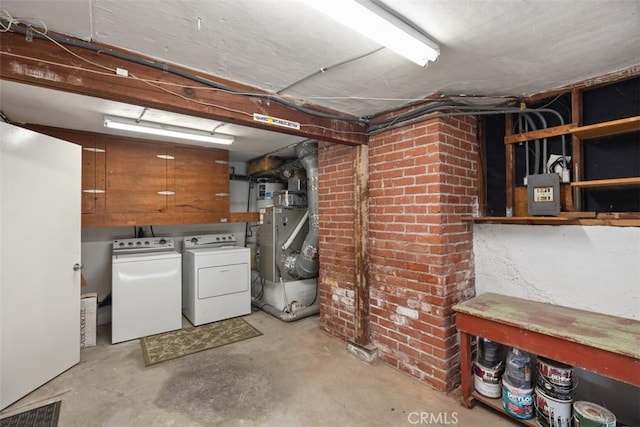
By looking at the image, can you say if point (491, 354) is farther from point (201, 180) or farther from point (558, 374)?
point (201, 180)

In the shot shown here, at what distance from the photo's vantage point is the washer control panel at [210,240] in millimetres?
4082

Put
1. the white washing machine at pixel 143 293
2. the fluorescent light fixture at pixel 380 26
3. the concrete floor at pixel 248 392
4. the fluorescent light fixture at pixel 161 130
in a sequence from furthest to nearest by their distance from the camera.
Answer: the white washing machine at pixel 143 293 < the fluorescent light fixture at pixel 161 130 < the concrete floor at pixel 248 392 < the fluorescent light fixture at pixel 380 26

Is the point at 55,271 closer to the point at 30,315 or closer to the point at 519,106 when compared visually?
the point at 30,315

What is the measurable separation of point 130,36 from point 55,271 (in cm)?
218

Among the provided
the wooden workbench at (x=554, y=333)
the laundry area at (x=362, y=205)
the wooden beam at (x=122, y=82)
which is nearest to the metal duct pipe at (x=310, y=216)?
the laundry area at (x=362, y=205)

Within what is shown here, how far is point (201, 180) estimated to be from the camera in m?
3.92

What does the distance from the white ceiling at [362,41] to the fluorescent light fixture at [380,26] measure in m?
0.05

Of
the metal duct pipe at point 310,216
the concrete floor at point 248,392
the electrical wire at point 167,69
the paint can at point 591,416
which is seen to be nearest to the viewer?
the electrical wire at point 167,69

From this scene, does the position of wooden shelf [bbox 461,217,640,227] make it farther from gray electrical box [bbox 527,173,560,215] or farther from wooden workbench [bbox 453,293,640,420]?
wooden workbench [bbox 453,293,640,420]

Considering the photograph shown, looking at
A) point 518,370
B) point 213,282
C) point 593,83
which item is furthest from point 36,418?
point 593,83

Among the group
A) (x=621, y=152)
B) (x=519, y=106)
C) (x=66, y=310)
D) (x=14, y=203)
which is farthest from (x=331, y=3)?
(x=66, y=310)

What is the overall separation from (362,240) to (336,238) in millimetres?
445

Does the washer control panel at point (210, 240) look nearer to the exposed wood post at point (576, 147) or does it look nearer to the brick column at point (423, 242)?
the brick column at point (423, 242)

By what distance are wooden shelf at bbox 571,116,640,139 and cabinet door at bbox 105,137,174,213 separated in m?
4.01
